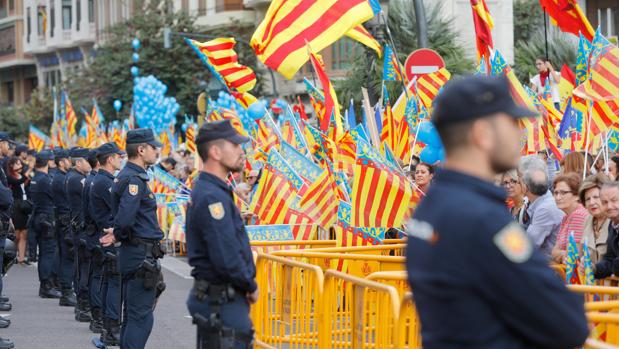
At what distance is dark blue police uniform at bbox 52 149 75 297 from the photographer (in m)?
15.3

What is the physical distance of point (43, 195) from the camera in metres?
17.9

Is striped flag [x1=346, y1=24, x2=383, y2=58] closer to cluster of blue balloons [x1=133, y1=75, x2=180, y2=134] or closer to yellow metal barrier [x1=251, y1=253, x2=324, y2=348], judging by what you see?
yellow metal barrier [x1=251, y1=253, x2=324, y2=348]

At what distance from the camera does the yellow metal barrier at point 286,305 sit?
27.5 feet

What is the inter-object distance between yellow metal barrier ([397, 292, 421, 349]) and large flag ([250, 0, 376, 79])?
22.3 ft

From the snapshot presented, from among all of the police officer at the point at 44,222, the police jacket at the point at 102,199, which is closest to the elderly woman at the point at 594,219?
the police jacket at the point at 102,199

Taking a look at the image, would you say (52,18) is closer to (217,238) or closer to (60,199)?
(60,199)

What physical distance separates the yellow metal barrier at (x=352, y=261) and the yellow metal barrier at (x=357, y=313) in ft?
2.34

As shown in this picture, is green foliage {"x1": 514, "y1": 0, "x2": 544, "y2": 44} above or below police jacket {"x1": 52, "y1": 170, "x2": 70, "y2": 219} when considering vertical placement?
above

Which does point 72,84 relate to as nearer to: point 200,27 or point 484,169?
point 200,27

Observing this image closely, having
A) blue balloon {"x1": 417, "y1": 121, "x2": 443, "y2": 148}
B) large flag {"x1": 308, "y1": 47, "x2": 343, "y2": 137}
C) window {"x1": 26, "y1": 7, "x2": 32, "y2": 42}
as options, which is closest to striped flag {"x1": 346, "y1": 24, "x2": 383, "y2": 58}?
large flag {"x1": 308, "y1": 47, "x2": 343, "y2": 137}

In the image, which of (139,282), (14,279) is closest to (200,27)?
(14,279)

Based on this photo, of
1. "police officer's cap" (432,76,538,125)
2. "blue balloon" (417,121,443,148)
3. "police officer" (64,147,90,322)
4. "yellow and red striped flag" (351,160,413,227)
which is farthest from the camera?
"police officer" (64,147,90,322)

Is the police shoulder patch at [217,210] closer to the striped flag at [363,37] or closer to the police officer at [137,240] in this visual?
the police officer at [137,240]

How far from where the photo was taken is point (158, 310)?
14219 millimetres
